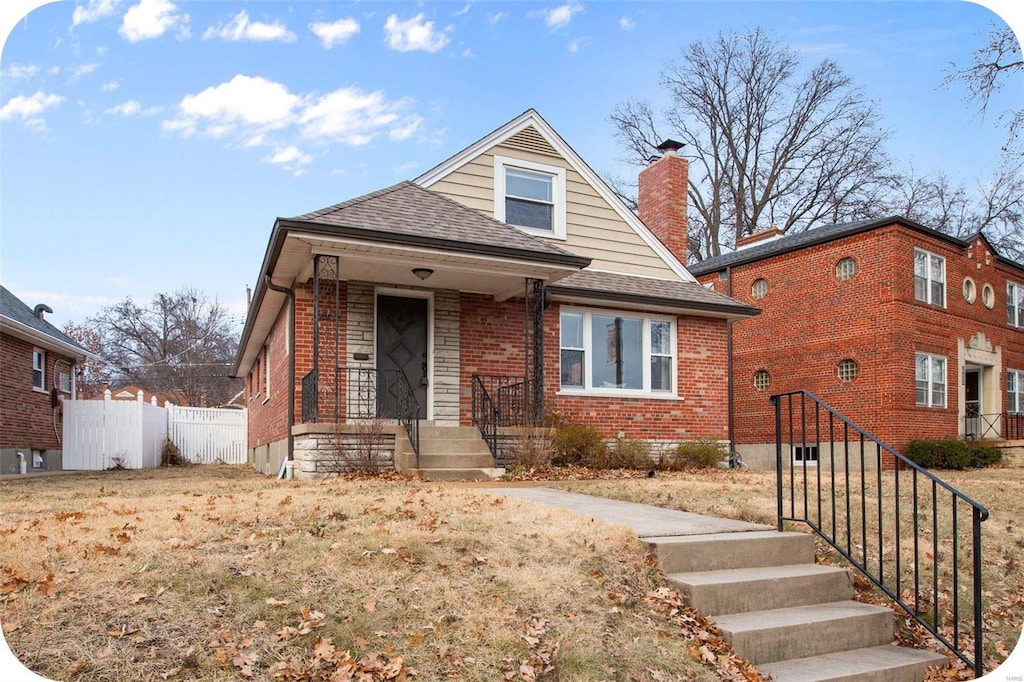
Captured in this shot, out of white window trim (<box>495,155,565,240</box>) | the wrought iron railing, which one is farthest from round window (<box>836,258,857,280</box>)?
the wrought iron railing

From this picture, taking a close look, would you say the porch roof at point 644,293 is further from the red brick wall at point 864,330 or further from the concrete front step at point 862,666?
the concrete front step at point 862,666

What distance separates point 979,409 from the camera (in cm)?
2327

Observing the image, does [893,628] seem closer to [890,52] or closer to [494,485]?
[494,485]

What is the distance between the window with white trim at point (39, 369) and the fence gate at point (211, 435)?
168 inches

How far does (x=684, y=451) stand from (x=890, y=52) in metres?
7.24

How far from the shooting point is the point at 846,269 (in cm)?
2058

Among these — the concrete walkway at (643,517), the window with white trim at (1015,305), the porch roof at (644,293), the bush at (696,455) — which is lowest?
the bush at (696,455)

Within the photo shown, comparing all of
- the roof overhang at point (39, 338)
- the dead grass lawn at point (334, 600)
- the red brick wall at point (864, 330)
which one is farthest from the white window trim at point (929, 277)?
the roof overhang at point (39, 338)

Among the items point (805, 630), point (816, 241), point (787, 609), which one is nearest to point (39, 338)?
point (787, 609)

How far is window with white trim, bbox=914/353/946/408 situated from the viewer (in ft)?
65.6

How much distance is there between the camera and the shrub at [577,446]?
12.8m

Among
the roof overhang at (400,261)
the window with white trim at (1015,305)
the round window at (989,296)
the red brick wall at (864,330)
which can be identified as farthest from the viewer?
the window with white trim at (1015,305)

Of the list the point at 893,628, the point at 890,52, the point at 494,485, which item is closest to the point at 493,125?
the point at 890,52

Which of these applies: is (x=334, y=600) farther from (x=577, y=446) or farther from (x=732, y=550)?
(x=577, y=446)
